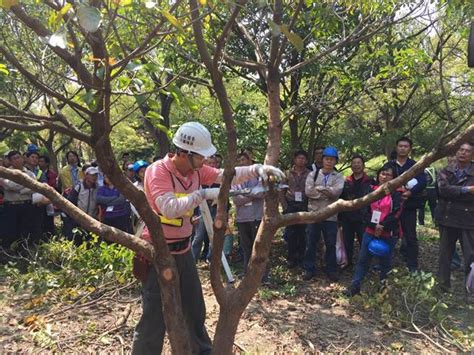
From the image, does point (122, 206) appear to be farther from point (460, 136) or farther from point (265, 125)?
point (460, 136)

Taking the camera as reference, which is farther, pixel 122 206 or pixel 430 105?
pixel 430 105

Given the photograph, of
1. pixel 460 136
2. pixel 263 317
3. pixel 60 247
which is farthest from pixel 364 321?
pixel 60 247

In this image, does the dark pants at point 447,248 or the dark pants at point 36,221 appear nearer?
the dark pants at point 447,248

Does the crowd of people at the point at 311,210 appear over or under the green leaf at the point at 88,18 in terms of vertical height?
under

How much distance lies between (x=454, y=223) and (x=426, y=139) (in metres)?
9.32

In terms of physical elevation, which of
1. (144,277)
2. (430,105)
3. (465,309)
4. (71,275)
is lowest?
(465,309)

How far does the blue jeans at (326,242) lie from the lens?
5.41m

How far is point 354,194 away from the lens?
566cm

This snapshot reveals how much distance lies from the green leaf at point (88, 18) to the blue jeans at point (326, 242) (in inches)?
175

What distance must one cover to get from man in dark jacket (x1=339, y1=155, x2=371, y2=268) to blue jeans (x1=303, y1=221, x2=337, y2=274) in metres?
0.42

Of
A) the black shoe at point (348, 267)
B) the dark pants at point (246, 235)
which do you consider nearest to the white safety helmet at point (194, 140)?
the dark pants at point (246, 235)

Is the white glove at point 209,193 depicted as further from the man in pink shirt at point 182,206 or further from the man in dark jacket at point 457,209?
the man in dark jacket at point 457,209

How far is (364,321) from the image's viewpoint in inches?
169

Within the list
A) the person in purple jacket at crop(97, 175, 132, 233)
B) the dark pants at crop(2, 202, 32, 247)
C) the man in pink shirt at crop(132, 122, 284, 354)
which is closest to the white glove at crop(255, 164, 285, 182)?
the man in pink shirt at crop(132, 122, 284, 354)
